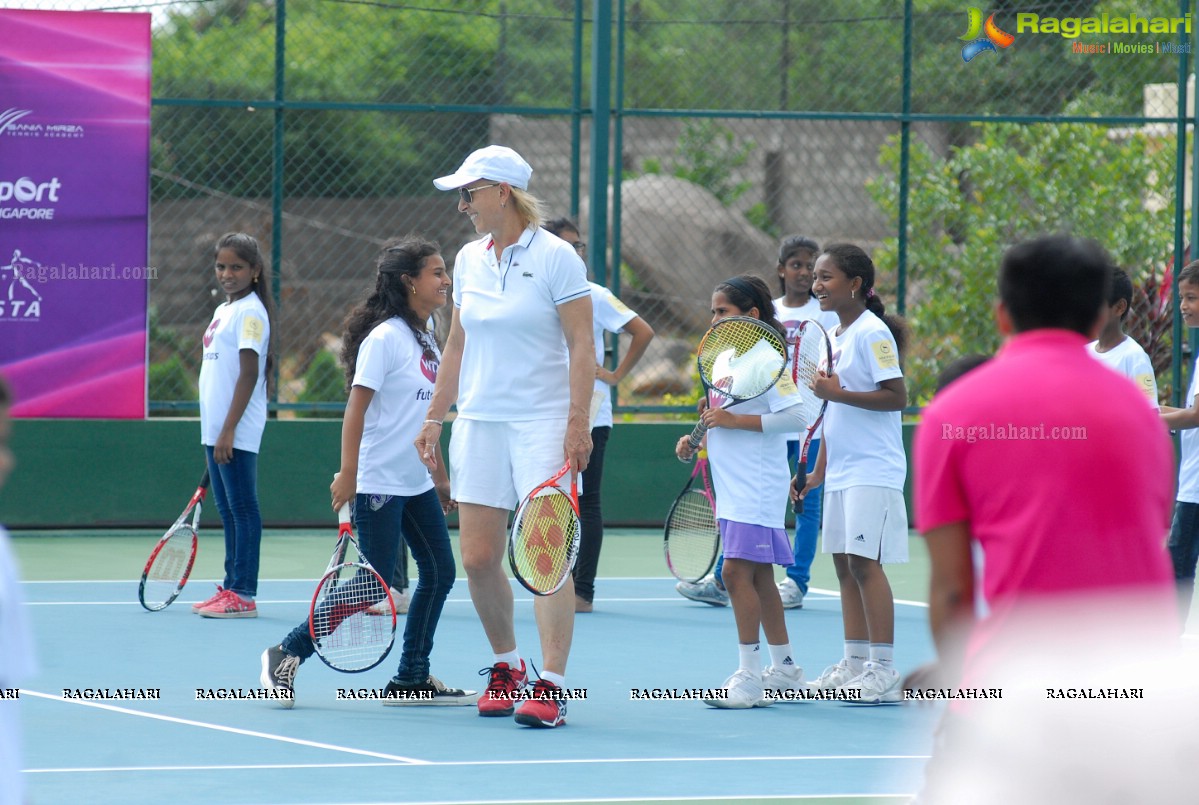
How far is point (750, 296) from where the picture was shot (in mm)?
6461

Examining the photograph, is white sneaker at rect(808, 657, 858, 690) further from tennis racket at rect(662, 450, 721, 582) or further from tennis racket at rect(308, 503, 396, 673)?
tennis racket at rect(662, 450, 721, 582)

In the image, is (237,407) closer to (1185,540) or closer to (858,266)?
(858,266)

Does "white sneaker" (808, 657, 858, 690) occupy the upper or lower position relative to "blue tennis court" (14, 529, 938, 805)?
upper

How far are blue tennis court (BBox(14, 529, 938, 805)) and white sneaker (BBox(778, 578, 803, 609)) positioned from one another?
0.22 metres

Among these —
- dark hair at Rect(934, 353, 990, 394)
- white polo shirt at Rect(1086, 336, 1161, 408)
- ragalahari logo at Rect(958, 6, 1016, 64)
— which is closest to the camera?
dark hair at Rect(934, 353, 990, 394)

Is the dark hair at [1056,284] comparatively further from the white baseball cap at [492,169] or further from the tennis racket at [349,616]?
the tennis racket at [349,616]

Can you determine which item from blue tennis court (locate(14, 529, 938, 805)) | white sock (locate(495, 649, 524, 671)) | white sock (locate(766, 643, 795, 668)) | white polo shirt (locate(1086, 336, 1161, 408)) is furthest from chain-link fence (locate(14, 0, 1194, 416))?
white sock (locate(495, 649, 524, 671))

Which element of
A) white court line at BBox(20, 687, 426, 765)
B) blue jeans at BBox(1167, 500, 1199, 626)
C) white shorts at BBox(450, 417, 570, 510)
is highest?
white shorts at BBox(450, 417, 570, 510)

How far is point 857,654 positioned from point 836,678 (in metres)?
0.12

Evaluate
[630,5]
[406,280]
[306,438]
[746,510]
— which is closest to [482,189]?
[406,280]

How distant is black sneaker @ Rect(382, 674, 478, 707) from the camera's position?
6.24 metres

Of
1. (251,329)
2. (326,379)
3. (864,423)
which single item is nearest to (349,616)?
(864,423)

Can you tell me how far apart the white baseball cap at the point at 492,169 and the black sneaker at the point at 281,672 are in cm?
176

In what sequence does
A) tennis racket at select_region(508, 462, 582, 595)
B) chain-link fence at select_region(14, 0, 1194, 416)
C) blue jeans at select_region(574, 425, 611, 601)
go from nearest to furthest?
tennis racket at select_region(508, 462, 582, 595) → blue jeans at select_region(574, 425, 611, 601) → chain-link fence at select_region(14, 0, 1194, 416)
